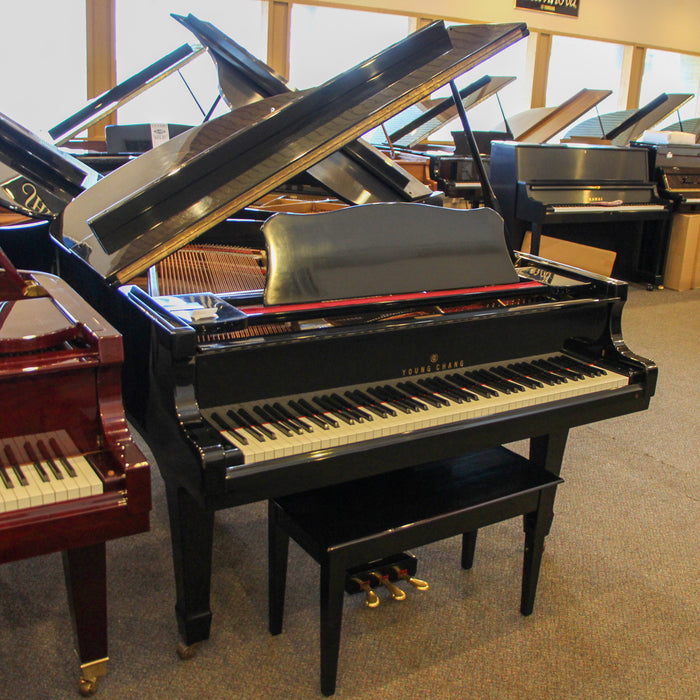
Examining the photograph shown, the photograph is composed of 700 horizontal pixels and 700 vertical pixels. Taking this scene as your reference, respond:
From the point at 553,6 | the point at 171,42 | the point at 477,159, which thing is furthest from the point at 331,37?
the point at 477,159

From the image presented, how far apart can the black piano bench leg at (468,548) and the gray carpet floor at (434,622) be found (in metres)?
0.03

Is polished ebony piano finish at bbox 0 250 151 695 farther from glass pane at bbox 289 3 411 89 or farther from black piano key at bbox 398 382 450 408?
Result: glass pane at bbox 289 3 411 89

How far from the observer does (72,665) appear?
194cm

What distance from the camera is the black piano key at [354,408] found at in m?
1.78

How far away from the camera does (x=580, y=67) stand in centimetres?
1084

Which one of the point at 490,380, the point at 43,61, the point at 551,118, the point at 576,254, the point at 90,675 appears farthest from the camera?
the point at 551,118

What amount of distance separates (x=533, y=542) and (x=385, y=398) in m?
0.68

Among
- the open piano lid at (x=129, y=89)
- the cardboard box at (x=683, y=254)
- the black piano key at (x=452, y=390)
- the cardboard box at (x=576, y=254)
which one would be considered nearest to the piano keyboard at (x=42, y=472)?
the black piano key at (x=452, y=390)

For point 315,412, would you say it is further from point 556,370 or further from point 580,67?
point 580,67

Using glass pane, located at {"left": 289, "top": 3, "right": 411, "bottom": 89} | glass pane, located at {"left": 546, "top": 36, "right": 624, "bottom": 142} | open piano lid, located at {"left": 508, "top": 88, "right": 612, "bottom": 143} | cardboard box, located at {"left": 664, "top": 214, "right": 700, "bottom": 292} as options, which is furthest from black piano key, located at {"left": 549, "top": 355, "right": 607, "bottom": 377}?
glass pane, located at {"left": 546, "top": 36, "right": 624, "bottom": 142}

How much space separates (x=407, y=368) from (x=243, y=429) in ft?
1.71

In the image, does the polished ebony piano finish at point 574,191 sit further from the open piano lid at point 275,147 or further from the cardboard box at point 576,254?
the open piano lid at point 275,147

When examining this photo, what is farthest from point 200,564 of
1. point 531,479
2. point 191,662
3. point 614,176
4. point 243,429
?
point 614,176

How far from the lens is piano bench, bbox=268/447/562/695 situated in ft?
5.72
